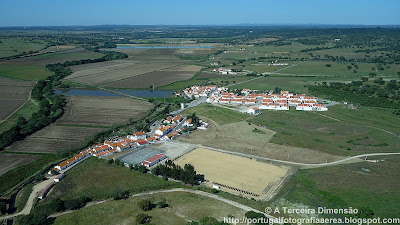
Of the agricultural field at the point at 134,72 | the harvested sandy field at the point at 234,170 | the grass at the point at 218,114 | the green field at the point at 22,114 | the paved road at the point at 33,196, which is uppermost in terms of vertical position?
the agricultural field at the point at 134,72

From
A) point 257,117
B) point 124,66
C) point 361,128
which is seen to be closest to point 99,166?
point 257,117

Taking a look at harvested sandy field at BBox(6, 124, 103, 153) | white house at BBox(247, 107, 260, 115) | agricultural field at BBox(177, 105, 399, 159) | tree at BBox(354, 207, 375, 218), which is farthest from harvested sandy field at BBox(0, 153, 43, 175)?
tree at BBox(354, 207, 375, 218)

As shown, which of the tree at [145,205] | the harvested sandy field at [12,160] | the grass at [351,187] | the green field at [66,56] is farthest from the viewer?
the green field at [66,56]

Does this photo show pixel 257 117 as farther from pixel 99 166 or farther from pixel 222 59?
pixel 222 59

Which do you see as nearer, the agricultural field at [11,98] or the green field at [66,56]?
the agricultural field at [11,98]

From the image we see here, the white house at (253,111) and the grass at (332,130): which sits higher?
the white house at (253,111)

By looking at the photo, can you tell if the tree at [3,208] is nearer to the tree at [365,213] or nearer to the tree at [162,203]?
the tree at [162,203]

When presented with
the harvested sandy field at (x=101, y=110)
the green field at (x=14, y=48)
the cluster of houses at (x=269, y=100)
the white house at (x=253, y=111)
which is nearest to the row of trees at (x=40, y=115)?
the harvested sandy field at (x=101, y=110)

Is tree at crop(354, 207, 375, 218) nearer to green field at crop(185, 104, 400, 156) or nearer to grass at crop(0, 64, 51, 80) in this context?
green field at crop(185, 104, 400, 156)
